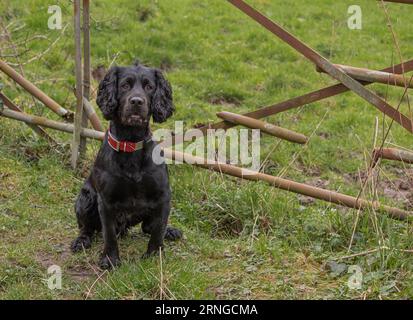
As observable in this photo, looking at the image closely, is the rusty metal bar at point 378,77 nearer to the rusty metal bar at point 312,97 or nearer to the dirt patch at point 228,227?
the rusty metal bar at point 312,97

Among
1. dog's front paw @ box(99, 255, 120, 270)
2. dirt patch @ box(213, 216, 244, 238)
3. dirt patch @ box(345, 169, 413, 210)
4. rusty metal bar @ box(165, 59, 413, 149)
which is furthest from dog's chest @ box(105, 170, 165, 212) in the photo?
dirt patch @ box(345, 169, 413, 210)

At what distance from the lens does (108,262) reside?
184 inches

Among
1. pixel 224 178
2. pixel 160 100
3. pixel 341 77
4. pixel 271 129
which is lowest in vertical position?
pixel 224 178

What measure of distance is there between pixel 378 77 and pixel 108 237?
2.10 m

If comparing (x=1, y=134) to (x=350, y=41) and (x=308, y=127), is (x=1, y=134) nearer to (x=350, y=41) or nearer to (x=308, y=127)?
(x=308, y=127)

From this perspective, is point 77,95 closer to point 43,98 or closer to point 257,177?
point 43,98

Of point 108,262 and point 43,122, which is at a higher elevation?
point 43,122

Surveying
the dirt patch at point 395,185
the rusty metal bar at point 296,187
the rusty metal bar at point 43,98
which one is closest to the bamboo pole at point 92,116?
the rusty metal bar at point 43,98

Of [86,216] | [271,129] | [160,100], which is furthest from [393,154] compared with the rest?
[86,216]

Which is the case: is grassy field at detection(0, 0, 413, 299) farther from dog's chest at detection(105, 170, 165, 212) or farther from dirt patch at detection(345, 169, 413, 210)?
dog's chest at detection(105, 170, 165, 212)

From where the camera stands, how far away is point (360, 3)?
11883 millimetres

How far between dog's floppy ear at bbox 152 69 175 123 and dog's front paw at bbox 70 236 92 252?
105 centimetres

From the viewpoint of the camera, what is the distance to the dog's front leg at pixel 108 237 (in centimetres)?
466
